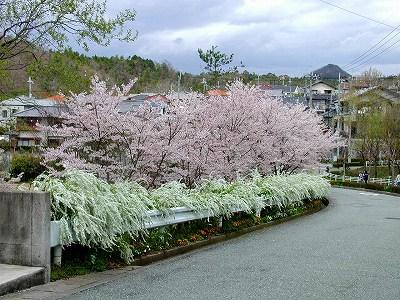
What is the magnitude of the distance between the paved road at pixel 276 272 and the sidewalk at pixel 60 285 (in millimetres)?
186

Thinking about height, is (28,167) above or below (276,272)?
above

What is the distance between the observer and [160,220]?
9.75 metres

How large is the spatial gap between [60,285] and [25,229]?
0.89 meters

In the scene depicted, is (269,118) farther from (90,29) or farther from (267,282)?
(267,282)

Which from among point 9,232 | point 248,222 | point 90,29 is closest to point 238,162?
point 248,222

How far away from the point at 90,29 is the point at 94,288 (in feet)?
24.7

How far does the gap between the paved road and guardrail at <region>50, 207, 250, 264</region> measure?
73 cm

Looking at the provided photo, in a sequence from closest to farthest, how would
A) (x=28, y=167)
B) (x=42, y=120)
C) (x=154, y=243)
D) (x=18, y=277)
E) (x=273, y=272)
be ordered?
(x=18, y=277) → (x=273, y=272) → (x=154, y=243) → (x=42, y=120) → (x=28, y=167)

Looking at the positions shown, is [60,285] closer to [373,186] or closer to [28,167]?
[28,167]

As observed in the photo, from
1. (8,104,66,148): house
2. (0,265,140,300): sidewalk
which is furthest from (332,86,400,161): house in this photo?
(0,265,140,300): sidewalk

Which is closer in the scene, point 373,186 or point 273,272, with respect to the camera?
point 273,272

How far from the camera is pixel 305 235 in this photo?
13094 millimetres

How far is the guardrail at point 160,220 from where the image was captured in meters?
7.18

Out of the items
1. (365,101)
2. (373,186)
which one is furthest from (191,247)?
(365,101)
